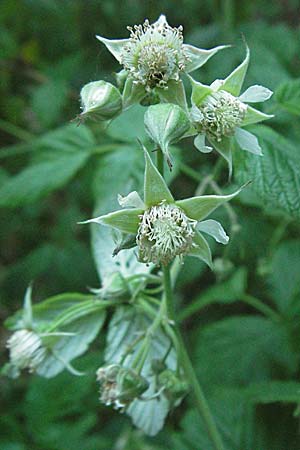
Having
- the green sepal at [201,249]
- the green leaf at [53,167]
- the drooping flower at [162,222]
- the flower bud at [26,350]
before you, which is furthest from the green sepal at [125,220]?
the green leaf at [53,167]

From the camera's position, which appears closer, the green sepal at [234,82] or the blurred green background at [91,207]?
the green sepal at [234,82]

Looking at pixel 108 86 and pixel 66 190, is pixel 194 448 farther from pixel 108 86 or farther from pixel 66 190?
pixel 66 190

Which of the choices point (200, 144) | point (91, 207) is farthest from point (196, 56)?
point (91, 207)

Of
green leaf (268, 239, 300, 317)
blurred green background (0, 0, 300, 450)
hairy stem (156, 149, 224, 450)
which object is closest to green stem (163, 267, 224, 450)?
hairy stem (156, 149, 224, 450)

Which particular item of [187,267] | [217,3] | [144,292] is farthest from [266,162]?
[217,3]

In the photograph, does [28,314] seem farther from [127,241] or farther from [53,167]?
[53,167]

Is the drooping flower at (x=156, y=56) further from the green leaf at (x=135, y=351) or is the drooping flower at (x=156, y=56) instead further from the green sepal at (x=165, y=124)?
the green leaf at (x=135, y=351)
